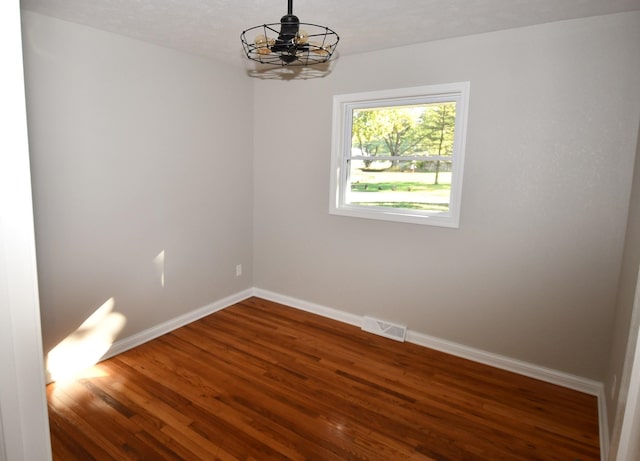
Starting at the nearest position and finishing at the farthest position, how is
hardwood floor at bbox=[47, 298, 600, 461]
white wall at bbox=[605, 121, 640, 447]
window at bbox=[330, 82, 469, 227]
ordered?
1. white wall at bbox=[605, 121, 640, 447]
2. hardwood floor at bbox=[47, 298, 600, 461]
3. window at bbox=[330, 82, 469, 227]

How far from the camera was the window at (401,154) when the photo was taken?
308cm

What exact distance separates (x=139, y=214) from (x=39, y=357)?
231cm

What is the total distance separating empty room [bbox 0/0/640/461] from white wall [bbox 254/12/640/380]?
0.05 ft

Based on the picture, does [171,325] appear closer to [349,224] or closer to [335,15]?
[349,224]

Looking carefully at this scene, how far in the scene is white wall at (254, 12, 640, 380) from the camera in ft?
8.11

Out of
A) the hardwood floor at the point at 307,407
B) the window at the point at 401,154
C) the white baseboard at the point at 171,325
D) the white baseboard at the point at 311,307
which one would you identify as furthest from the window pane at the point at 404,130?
the white baseboard at the point at 171,325

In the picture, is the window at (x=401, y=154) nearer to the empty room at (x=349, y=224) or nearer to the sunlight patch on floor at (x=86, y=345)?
the empty room at (x=349, y=224)

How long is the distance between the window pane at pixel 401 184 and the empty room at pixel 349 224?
0.02 metres

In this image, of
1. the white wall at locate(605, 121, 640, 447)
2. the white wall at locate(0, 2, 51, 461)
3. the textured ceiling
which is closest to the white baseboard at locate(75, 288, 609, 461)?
the white wall at locate(605, 121, 640, 447)

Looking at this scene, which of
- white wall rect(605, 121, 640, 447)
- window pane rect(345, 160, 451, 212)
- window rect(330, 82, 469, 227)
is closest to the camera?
white wall rect(605, 121, 640, 447)

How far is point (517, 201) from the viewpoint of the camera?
2789mm

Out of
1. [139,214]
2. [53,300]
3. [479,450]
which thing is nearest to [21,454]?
[53,300]

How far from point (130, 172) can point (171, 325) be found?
1.45 m

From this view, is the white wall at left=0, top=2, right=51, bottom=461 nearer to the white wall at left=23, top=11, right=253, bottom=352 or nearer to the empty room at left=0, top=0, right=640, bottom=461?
the empty room at left=0, top=0, right=640, bottom=461
